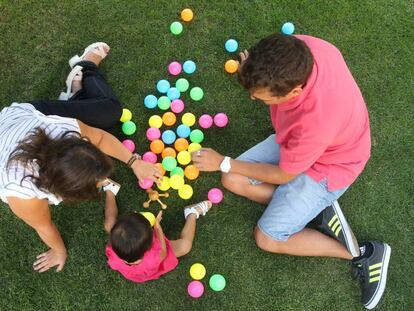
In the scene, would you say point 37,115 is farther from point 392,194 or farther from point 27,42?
point 392,194

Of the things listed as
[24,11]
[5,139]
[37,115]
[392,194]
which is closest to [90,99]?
[37,115]

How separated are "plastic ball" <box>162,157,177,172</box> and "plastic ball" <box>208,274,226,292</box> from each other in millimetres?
784

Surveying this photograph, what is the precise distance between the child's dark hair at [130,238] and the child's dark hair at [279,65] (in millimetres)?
986

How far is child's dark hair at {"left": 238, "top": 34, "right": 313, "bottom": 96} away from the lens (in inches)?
83.8

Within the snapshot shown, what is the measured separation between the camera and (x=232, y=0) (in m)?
3.56

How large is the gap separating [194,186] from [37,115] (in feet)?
3.99

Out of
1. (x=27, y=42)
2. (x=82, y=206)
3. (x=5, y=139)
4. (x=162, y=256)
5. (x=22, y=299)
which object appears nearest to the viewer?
(x=5, y=139)

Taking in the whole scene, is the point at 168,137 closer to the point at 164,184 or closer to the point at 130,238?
the point at 164,184

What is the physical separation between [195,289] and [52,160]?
1343mm

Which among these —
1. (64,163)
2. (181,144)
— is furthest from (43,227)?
(181,144)

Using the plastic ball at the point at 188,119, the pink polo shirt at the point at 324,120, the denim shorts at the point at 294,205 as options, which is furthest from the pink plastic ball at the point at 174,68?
the denim shorts at the point at 294,205

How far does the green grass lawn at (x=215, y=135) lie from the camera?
294 centimetres

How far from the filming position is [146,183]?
3023 millimetres

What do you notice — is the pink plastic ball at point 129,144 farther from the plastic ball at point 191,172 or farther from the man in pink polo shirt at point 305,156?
the man in pink polo shirt at point 305,156
